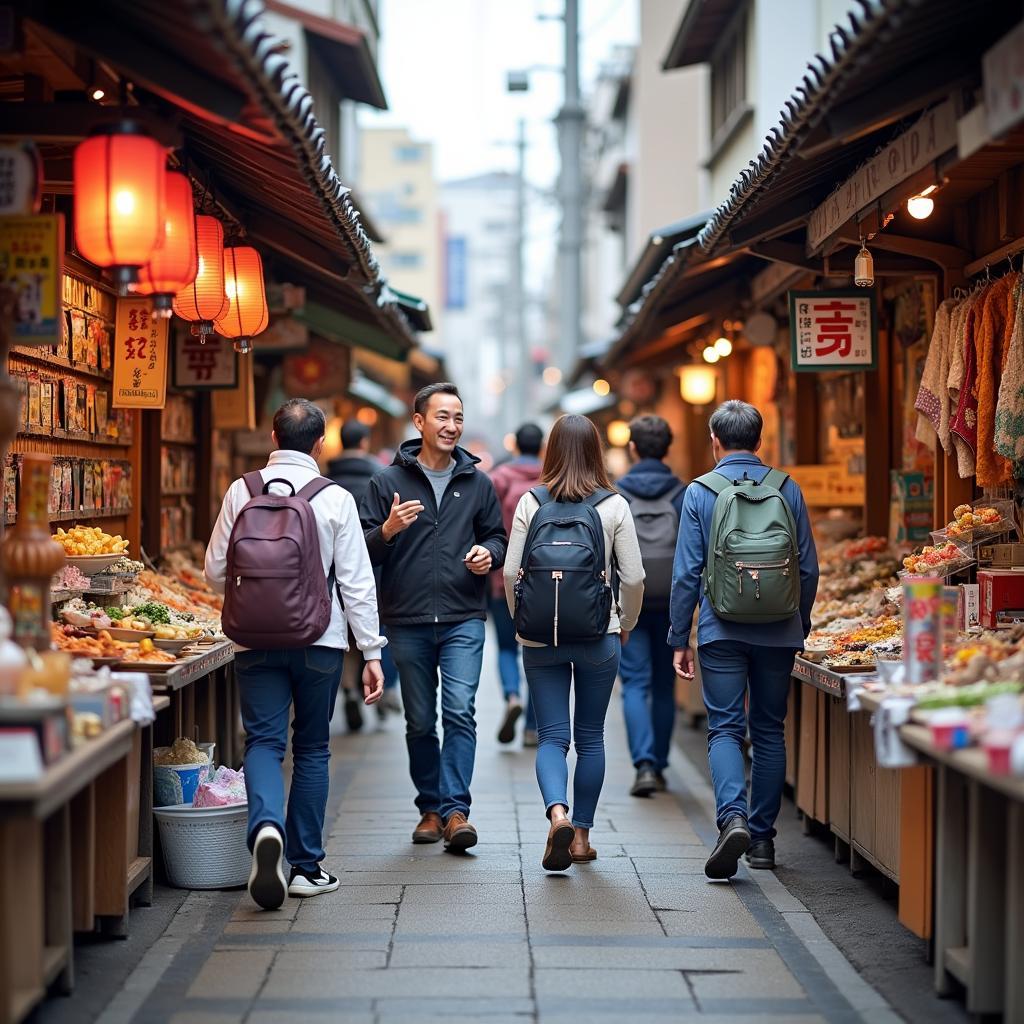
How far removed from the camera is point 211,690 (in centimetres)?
919

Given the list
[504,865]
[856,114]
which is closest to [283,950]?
[504,865]

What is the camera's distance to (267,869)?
267 inches

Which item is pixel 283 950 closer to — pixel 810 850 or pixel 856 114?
pixel 810 850

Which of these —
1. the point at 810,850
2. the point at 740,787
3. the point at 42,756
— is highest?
the point at 42,756

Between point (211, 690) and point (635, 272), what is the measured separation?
278 inches

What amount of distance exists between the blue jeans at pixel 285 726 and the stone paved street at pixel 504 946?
493 mm

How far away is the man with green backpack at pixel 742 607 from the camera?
7535 millimetres

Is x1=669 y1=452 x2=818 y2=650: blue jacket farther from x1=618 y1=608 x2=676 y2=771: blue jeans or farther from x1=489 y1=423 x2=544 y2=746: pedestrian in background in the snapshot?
x1=489 y1=423 x2=544 y2=746: pedestrian in background

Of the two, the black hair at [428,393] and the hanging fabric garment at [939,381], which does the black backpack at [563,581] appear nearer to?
the black hair at [428,393]

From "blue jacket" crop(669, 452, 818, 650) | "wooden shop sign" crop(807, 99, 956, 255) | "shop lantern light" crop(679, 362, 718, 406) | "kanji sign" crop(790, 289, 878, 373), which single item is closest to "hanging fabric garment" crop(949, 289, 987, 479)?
"wooden shop sign" crop(807, 99, 956, 255)

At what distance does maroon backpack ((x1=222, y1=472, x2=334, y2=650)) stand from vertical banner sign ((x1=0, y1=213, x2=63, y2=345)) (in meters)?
1.26

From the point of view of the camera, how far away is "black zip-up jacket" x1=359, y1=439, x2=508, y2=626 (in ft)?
26.8

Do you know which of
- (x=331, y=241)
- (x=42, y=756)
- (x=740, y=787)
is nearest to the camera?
(x=42, y=756)

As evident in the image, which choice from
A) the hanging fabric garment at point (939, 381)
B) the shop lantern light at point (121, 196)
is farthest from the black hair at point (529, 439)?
the shop lantern light at point (121, 196)
